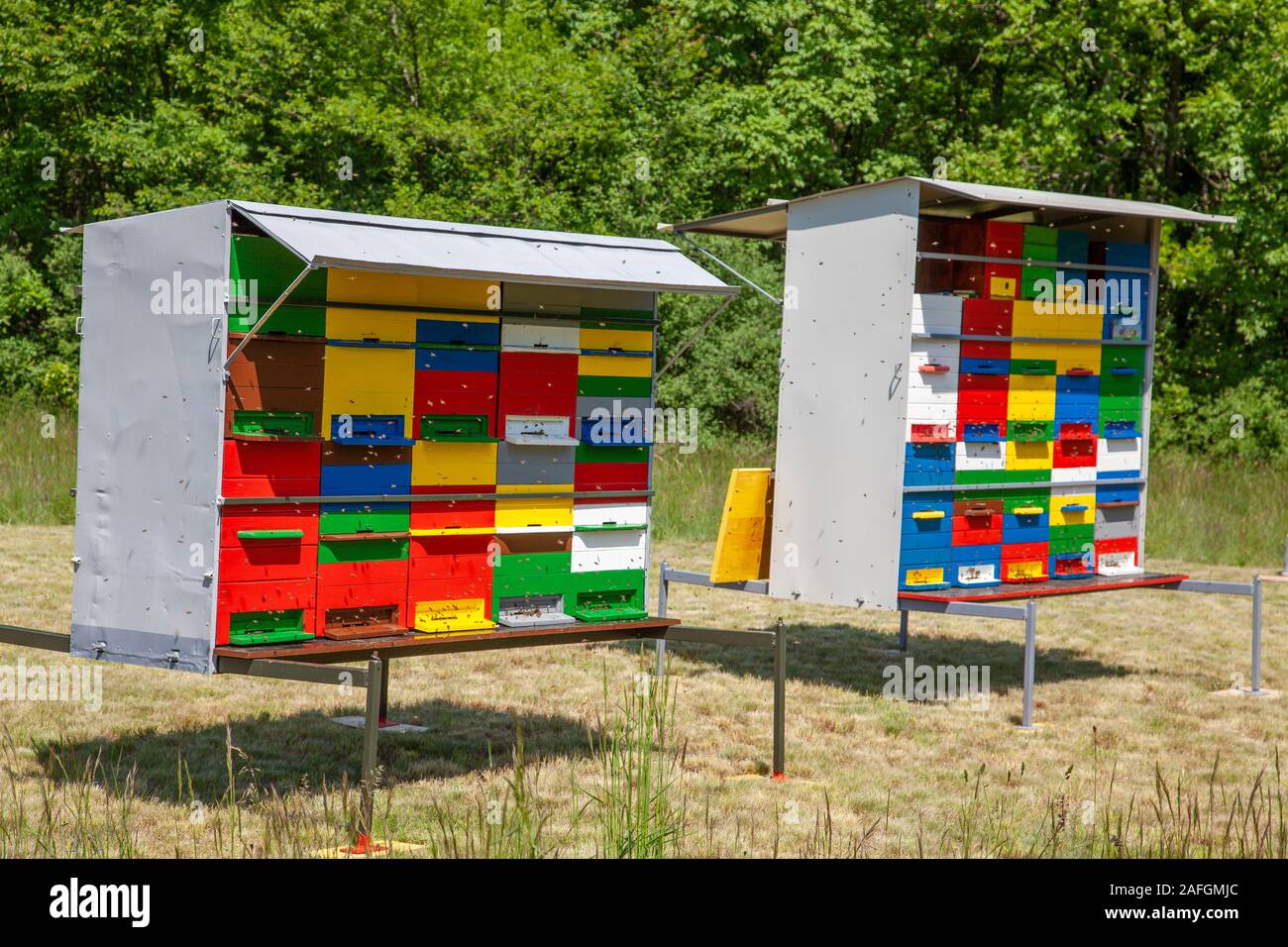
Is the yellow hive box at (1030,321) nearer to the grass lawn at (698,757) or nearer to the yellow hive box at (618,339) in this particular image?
the grass lawn at (698,757)

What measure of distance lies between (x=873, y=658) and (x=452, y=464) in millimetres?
6515

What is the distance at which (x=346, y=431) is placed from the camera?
8.07m

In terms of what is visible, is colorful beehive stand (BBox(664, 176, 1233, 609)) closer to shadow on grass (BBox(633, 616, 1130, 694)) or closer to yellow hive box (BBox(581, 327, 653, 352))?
shadow on grass (BBox(633, 616, 1130, 694))

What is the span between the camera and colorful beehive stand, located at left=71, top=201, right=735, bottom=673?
756cm

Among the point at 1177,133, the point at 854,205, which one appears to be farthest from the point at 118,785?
the point at 1177,133

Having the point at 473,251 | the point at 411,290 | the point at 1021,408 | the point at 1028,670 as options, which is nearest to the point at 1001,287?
the point at 1021,408

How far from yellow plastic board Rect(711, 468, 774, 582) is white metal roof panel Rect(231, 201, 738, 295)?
312 cm

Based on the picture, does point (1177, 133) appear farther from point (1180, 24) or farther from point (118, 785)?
point (118, 785)

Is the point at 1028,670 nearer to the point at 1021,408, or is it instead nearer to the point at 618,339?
the point at 1021,408

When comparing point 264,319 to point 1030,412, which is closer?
point 264,319

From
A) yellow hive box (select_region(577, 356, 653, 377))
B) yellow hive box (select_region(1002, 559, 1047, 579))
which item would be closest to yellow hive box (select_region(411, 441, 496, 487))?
yellow hive box (select_region(577, 356, 653, 377))

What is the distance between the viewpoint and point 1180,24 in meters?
29.1

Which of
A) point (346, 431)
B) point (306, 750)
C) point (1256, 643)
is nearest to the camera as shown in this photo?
point (346, 431)
